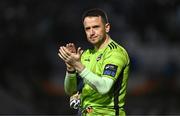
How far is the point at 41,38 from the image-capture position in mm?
12641

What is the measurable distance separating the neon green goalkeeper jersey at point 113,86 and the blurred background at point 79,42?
271 inches

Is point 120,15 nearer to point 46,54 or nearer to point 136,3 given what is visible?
point 136,3

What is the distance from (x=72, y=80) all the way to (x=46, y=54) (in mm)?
7364

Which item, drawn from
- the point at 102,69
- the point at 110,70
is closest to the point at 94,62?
the point at 102,69

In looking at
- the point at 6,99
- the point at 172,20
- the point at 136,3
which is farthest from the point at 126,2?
the point at 6,99

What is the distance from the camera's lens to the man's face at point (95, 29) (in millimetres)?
5078

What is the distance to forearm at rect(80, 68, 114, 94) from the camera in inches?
189

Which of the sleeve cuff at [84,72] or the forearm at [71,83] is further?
the forearm at [71,83]

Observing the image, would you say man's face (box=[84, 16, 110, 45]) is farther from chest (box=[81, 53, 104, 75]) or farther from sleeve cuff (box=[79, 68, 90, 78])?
sleeve cuff (box=[79, 68, 90, 78])

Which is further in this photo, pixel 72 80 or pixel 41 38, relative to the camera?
pixel 41 38

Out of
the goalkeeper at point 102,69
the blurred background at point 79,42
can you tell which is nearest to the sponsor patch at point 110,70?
the goalkeeper at point 102,69

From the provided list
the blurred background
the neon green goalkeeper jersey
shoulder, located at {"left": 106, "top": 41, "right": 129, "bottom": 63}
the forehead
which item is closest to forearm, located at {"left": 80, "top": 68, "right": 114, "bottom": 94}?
the neon green goalkeeper jersey

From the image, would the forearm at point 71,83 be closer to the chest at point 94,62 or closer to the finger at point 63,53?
the chest at point 94,62

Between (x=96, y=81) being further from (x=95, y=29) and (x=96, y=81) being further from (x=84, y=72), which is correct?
(x=95, y=29)
